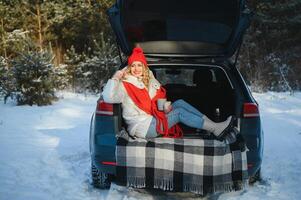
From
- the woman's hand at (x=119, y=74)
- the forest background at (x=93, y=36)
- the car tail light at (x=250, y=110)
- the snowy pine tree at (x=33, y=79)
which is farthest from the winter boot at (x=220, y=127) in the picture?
the forest background at (x=93, y=36)

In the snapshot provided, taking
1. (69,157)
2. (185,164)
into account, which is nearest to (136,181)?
(185,164)

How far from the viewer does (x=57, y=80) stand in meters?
11.1

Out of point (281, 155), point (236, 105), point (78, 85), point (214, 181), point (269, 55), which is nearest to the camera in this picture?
point (214, 181)

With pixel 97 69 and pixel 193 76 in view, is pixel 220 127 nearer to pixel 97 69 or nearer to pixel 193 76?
pixel 193 76

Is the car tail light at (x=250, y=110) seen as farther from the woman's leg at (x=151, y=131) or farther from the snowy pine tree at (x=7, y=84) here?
the snowy pine tree at (x=7, y=84)

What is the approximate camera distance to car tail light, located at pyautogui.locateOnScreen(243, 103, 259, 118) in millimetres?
4014

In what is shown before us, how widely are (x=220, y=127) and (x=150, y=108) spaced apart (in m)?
0.75

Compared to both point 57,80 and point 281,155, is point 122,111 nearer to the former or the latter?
point 281,155

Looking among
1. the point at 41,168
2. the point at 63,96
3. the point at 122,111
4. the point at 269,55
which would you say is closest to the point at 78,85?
the point at 63,96

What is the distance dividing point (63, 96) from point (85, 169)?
6914 millimetres

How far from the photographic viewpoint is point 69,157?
5.71 metres

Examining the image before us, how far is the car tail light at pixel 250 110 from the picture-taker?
4014 millimetres

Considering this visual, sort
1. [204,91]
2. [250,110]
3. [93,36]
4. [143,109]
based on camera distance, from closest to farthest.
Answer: [250,110], [143,109], [204,91], [93,36]

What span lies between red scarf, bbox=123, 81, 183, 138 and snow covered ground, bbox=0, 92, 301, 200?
673mm
